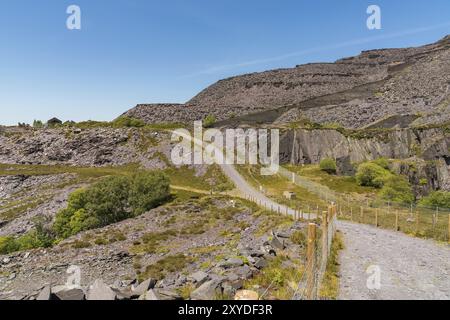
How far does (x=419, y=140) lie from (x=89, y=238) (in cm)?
7860

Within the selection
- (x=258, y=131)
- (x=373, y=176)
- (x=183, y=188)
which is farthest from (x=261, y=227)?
(x=258, y=131)

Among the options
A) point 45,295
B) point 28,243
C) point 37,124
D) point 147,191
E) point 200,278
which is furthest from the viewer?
point 37,124

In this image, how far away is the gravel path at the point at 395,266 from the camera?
42.0ft

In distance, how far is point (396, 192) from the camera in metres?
53.7

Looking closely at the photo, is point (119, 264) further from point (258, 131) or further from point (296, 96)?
point (296, 96)

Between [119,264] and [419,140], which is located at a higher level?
[419,140]

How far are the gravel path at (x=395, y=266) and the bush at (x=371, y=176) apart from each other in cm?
3929

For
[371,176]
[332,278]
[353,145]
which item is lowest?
[371,176]

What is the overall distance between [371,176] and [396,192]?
31.0 ft

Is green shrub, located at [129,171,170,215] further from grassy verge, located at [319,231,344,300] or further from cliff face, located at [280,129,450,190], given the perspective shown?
cliff face, located at [280,129,450,190]

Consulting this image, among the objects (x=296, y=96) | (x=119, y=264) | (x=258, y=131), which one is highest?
(x=296, y=96)

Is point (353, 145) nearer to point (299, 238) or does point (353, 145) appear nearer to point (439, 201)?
point (439, 201)

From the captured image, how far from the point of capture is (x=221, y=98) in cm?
19488

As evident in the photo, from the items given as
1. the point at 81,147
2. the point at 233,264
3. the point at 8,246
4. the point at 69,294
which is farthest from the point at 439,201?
the point at 81,147
